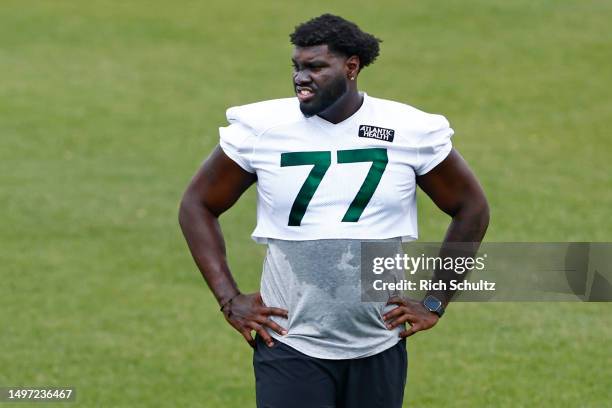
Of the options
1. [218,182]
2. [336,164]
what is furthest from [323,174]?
[218,182]

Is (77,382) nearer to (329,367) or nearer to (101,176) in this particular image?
A: (329,367)

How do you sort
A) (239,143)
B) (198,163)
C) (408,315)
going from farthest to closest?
1. (198,163)
2. (408,315)
3. (239,143)

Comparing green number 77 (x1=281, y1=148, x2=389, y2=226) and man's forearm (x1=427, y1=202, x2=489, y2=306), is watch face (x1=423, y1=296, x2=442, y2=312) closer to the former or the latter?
man's forearm (x1=427, y1=202, x2=489, y2=306)

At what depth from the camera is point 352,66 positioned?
5.81 metres

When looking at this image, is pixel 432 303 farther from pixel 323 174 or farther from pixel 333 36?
pixel 333 36

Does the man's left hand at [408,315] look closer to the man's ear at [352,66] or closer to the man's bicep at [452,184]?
the man's bicep at [452,184]

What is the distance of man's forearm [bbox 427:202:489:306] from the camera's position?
5.91m

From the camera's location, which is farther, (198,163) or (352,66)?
(198,163)

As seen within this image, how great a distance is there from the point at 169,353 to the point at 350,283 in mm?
5330

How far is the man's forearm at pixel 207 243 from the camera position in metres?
5.88

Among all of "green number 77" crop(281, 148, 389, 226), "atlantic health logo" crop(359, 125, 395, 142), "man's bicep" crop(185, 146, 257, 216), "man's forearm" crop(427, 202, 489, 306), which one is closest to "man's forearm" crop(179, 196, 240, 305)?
"man's bicep" crop(185, 146, 257, 216)

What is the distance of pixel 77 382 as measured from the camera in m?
9.95

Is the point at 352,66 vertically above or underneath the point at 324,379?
above

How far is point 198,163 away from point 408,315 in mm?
12024
